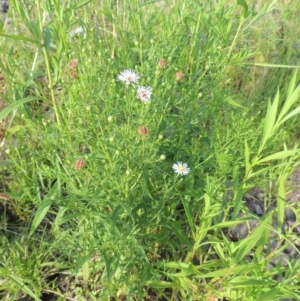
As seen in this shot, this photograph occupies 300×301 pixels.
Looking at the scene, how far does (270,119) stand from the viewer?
3.64 ft

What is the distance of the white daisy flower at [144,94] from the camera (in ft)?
3.74

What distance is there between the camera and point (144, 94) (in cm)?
115

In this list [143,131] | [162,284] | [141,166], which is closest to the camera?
[143,131]

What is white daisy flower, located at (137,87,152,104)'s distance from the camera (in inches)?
44.8

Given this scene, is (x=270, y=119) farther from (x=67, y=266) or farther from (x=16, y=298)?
(x=16, y=298)

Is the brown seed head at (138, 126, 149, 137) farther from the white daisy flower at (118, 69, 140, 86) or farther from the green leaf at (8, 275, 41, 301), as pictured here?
the green leaf at (8, 275, 41, 301)

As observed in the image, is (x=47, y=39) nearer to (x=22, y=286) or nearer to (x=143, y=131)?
(x=143, y=131)

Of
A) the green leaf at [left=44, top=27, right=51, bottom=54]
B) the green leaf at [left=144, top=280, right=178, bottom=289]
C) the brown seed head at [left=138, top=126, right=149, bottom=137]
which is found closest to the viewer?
the brown seed head at [left=138, top=126, right=149, bottom=137]

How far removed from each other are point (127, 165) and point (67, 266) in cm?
58

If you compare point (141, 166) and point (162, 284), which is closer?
point (141, 166)

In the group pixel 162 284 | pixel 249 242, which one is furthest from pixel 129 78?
pixel 162 284

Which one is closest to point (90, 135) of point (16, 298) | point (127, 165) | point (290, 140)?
point (127, 165)

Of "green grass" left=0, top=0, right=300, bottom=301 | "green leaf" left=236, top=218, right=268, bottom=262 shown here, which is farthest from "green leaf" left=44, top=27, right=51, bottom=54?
"green leaf" left=236, top=218, right=268, bottom=262

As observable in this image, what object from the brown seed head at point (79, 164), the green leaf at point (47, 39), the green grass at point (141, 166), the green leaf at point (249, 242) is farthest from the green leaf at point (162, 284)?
the green leaf at point (47, 39)
